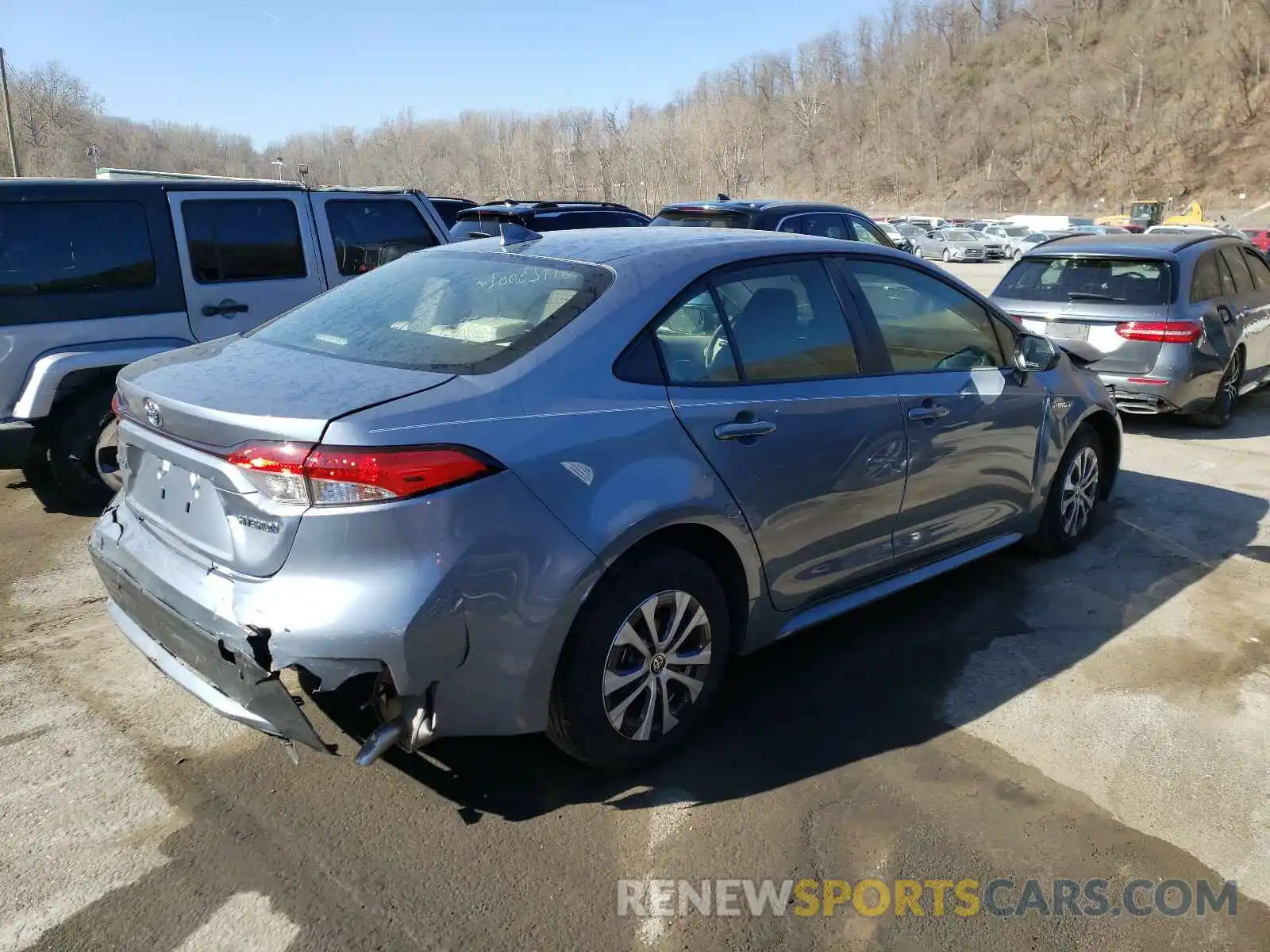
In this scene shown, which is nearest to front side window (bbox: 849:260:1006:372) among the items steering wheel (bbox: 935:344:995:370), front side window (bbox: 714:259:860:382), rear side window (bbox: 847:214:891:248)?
steering wheel (bbox: 935:344:995:370)

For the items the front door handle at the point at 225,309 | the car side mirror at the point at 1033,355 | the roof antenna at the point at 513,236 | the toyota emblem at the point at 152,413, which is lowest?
the car side mirror at the point at 1033,355

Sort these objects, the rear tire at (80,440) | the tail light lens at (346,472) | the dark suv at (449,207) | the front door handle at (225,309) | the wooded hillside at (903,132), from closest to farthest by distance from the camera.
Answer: the tail light lens at (346,472) → the rear tire at (80,440) → the front door handle at (225,309) → the dark suv at (449,207) → the wooded hillside at (903,132)

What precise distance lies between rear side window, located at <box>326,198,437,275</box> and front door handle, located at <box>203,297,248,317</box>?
893 millimetres

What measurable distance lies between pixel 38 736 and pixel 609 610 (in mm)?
2091

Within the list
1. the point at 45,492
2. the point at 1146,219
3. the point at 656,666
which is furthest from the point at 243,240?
the point at 1146,219

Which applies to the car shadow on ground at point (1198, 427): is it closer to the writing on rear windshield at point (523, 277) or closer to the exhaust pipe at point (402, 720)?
the writing on rear windshield at point (523, 277)

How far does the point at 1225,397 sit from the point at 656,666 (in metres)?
7.28

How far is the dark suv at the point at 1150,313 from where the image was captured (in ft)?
24.9

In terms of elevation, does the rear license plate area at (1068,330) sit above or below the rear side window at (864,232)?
below

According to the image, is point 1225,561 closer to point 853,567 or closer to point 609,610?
point 853,567

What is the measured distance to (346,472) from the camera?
8.21 feet

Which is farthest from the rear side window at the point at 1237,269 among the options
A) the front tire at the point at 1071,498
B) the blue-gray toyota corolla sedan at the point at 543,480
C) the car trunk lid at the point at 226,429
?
the car trunk lid at the point at 226,429

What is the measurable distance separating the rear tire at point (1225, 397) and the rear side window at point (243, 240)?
24.2 feet

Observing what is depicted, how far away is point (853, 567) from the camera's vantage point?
3.81 metres
